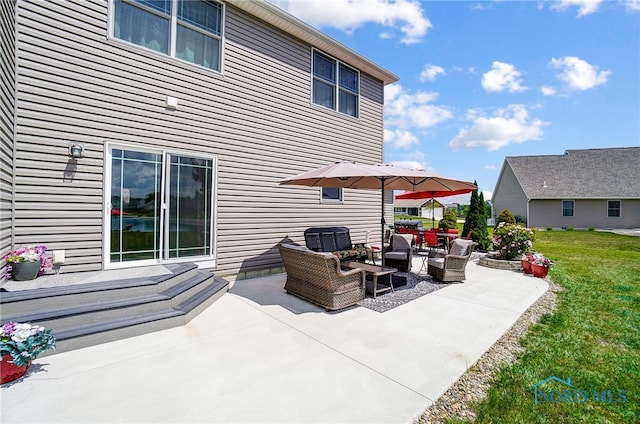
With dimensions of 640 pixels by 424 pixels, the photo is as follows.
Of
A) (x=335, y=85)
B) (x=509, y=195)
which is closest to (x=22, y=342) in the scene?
(x=335, y=85)

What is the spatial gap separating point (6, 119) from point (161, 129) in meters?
1.94

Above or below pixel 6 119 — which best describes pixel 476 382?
below

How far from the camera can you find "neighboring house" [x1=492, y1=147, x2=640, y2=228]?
862 inches

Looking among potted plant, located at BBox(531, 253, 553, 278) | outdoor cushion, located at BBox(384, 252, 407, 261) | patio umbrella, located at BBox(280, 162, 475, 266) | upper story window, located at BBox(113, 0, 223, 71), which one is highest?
upper story window, located at BBox(113, 0, 223, 71)

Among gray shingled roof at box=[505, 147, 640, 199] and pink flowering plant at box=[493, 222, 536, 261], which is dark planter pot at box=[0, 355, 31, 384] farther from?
gray shingled roof at box=[505, 147, 640, 199]

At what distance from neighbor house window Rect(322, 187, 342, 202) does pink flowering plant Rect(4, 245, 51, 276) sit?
18.7ft

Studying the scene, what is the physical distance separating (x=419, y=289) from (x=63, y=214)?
6188 mm

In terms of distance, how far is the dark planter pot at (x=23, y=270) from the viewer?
3777 mm

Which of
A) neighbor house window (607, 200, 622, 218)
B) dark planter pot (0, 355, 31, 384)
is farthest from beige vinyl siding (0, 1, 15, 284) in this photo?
neighbor house window (607, 200, 622, 218)

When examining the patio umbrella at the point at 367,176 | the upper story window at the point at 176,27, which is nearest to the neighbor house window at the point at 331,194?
the patio umbrella at the point at 367,176

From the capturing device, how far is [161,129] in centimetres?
527

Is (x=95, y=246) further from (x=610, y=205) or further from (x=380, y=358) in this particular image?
(x=610, y=205)

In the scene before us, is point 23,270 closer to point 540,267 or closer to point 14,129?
point 14,129

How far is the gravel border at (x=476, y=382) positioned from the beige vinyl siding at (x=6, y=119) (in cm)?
516
